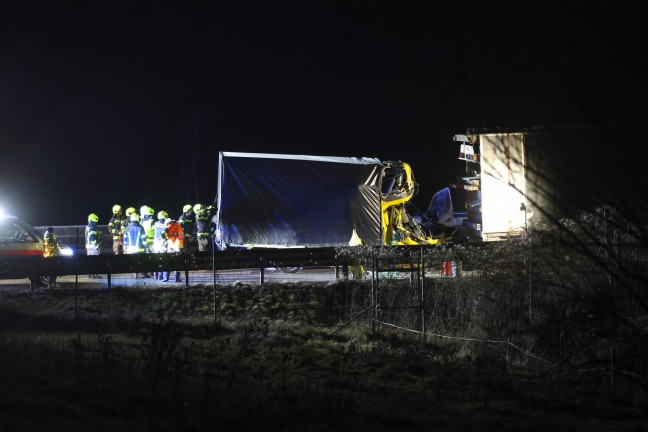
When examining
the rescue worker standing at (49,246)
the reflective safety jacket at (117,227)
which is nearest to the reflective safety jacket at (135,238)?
the reflective safety jacket at (117,227)

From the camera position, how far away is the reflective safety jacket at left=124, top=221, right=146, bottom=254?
2264cm

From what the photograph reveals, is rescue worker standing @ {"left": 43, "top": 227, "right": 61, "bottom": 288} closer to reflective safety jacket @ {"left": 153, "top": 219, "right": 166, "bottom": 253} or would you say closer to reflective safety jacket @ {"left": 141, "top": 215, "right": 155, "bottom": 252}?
reflective safety jacket @ {"left": 141, "top": 215, "right": 155, "bottom": 252}

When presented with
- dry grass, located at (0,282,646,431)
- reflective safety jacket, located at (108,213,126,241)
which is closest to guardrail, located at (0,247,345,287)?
dry grass, located at (0,282,646,431)

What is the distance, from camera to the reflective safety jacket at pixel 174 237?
Result: 71.2 feet

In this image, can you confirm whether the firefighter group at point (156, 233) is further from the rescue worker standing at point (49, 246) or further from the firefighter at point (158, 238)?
the rescue worker standing at point (49, 246)

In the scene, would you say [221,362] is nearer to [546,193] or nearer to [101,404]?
[101,404]

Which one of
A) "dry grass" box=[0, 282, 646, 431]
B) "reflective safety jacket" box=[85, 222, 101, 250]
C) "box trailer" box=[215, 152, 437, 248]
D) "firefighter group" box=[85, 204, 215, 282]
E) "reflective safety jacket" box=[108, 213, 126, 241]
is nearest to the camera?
"dry grass" box=[0, 282, 646, 431]

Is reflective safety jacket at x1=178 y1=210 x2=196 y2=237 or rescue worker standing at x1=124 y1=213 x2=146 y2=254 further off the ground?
reflective safety jacket at x1=178 y1=210 x2=196 y2=237

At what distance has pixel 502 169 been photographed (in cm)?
381

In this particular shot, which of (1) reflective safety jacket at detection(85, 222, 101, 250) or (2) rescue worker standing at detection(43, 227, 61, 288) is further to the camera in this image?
(1) reflective safety jacket at detection(85, 222, 101, 250)

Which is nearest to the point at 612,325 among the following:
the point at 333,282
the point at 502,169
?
the point at 502,169

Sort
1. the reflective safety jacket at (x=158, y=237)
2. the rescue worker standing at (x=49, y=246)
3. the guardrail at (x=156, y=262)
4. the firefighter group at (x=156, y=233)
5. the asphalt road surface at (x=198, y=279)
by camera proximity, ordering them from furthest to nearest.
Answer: the reflective safety jacket at (x=158, y=237)
the firefighter group at (x=156, y=233)
the rescue worker standing at (x=49, y=246)
the asphalt road surface at (x=198, y=279)
the guardrail at (x=156, y=262)

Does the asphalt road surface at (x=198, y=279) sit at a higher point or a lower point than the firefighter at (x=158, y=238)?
lower

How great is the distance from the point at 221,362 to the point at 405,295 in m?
5.30
